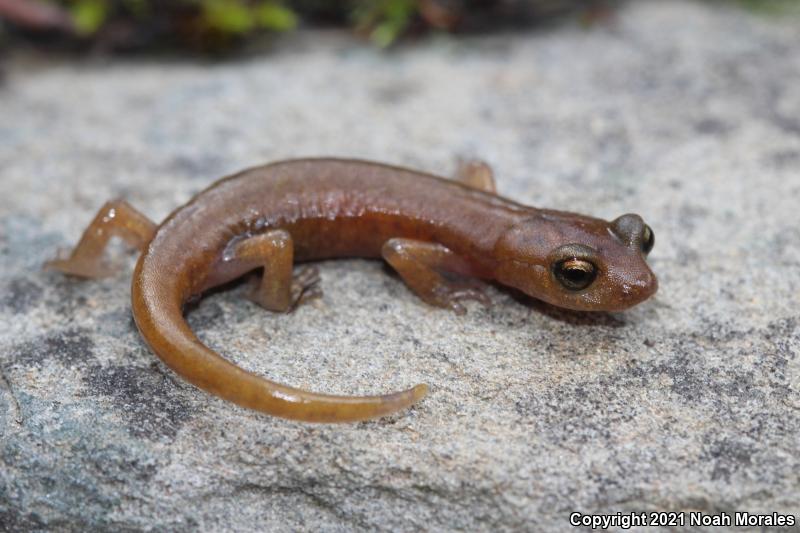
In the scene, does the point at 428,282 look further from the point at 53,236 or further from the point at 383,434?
the point at 53,236

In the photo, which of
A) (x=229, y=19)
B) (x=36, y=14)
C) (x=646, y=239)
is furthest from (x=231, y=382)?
(x=36, y=14)

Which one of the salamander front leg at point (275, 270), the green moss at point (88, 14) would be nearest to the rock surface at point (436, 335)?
the salamander front leg at point (275, 270)

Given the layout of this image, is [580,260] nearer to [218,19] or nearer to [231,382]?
[231,382]

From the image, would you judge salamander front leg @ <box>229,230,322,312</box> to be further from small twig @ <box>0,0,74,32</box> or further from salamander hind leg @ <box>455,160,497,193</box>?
small twig @ <box>0,0,74,32</box>

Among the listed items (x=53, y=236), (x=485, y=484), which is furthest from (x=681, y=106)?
(x=53, y=236)

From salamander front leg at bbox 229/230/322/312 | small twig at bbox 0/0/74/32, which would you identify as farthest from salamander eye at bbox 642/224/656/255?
small twig at bbox 0/0/74/32

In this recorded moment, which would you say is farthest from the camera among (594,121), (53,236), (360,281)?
(594,121)

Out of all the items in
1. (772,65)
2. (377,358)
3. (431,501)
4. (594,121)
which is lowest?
(431,501)
